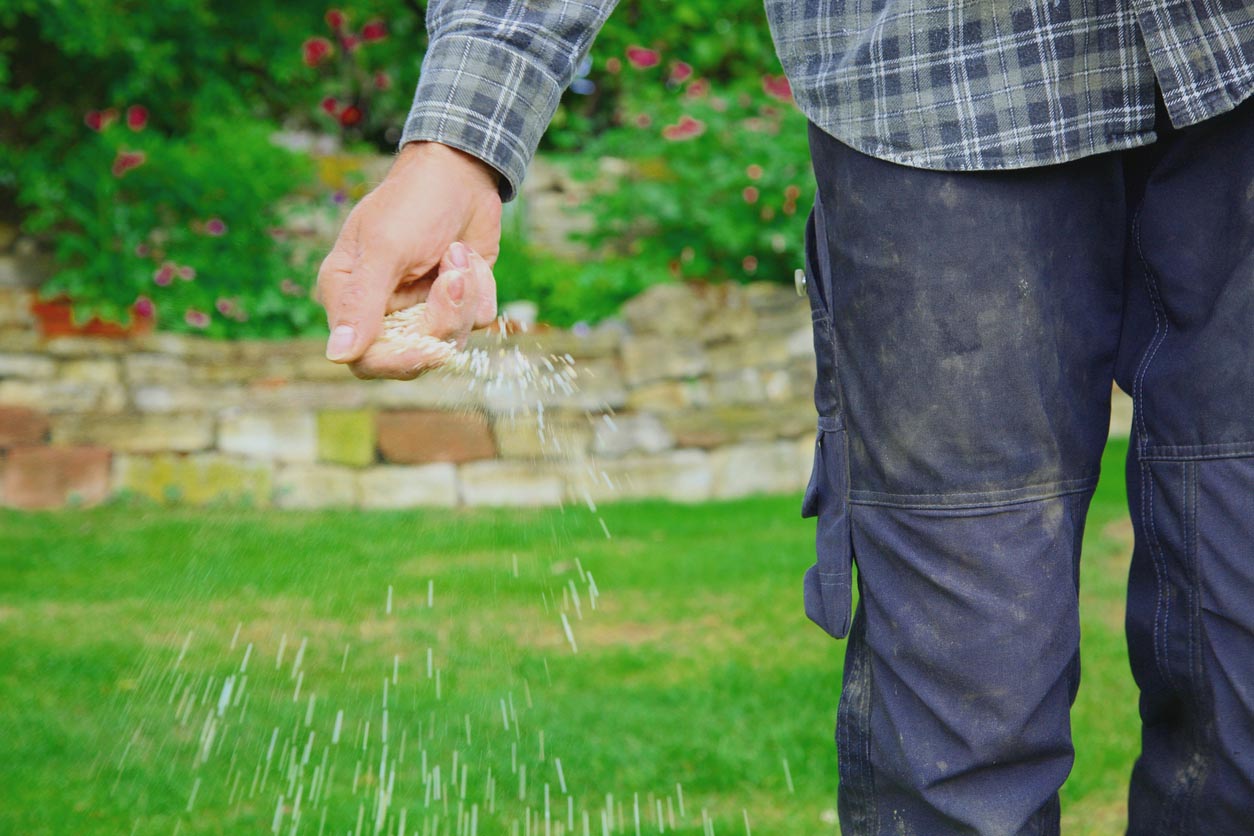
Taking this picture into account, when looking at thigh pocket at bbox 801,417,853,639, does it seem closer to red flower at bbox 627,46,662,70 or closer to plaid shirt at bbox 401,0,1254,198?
plaid shirt at bbox 401,0,1254,198

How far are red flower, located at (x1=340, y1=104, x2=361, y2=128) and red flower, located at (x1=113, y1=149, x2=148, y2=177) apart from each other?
184 cm

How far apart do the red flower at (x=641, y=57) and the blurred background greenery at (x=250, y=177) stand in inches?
13.6

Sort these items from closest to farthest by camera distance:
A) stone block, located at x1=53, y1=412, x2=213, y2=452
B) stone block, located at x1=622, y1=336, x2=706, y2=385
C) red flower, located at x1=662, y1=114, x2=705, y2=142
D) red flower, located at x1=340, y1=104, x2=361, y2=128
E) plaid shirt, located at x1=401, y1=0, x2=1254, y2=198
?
plaid shirt, located at x1=401, y1=0, x2=1254, y2=198 < stone block, located at x1=53, y1=412, x2=213, y2=452 < stone block, located at x1=622, y1=336, x2=706, y2=385 < red flower, located at x1=662, y1=114, x2=705, y2=142 < red flower, located at x1=340, y1=104, x2=361, y2=128

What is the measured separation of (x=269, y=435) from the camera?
204 inches

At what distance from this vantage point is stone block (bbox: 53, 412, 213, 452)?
199 inches

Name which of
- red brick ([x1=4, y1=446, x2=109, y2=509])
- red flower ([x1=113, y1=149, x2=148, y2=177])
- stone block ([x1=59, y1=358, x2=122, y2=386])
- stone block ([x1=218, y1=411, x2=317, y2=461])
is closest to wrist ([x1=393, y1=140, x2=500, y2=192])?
stone block ([x1=218, y1=411, x2=317, y2=461])

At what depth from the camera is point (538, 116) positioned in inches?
54.1

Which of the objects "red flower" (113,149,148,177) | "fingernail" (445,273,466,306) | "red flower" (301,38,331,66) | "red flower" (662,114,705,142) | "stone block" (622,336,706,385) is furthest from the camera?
"red flower" (301,38,331,66)

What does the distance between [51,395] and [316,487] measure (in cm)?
114

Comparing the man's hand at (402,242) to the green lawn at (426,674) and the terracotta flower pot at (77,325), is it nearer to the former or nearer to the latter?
the green lawn at (426,674)

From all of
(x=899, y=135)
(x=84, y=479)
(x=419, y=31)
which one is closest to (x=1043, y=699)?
(x=899, y=135)

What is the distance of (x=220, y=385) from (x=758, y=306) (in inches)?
92.8

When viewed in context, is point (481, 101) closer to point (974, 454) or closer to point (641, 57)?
point (974, 454)

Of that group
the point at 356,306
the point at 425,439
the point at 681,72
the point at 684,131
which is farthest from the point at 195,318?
the point at 356,306
